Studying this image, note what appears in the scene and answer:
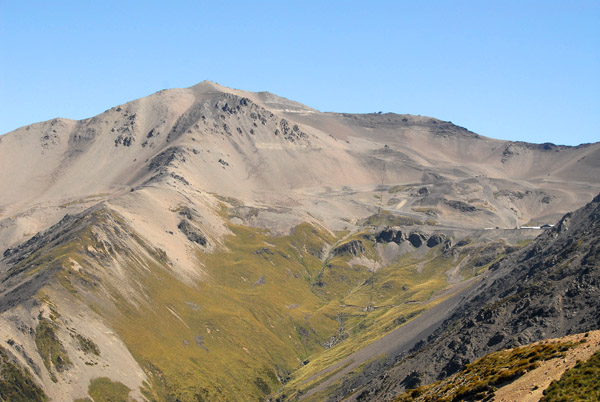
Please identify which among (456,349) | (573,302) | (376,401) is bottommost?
(376,401)

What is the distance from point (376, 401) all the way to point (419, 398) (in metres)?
66.7

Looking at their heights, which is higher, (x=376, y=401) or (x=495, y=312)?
(x=495, y=312)

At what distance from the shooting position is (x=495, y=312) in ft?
636

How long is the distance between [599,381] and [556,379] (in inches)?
241

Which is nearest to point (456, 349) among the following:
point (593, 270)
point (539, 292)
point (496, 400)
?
point (539, 292)

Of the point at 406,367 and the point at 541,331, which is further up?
the point at 541,331

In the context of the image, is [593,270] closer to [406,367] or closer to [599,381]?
[406,367]

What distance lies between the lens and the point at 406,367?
643ft

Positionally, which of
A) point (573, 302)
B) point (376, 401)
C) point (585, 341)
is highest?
point (585, 341)

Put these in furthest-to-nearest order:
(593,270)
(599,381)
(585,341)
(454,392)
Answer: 1. (593,270)
2. (454,392)
3. (585,341)
4. (599,381)

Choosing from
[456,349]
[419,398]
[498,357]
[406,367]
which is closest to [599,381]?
[498,357]

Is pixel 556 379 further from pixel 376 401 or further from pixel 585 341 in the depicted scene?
pixel 376 401

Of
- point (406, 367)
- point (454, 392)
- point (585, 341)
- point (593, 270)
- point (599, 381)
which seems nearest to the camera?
point (599, 381)

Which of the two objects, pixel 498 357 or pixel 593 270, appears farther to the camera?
pixel 593 270
